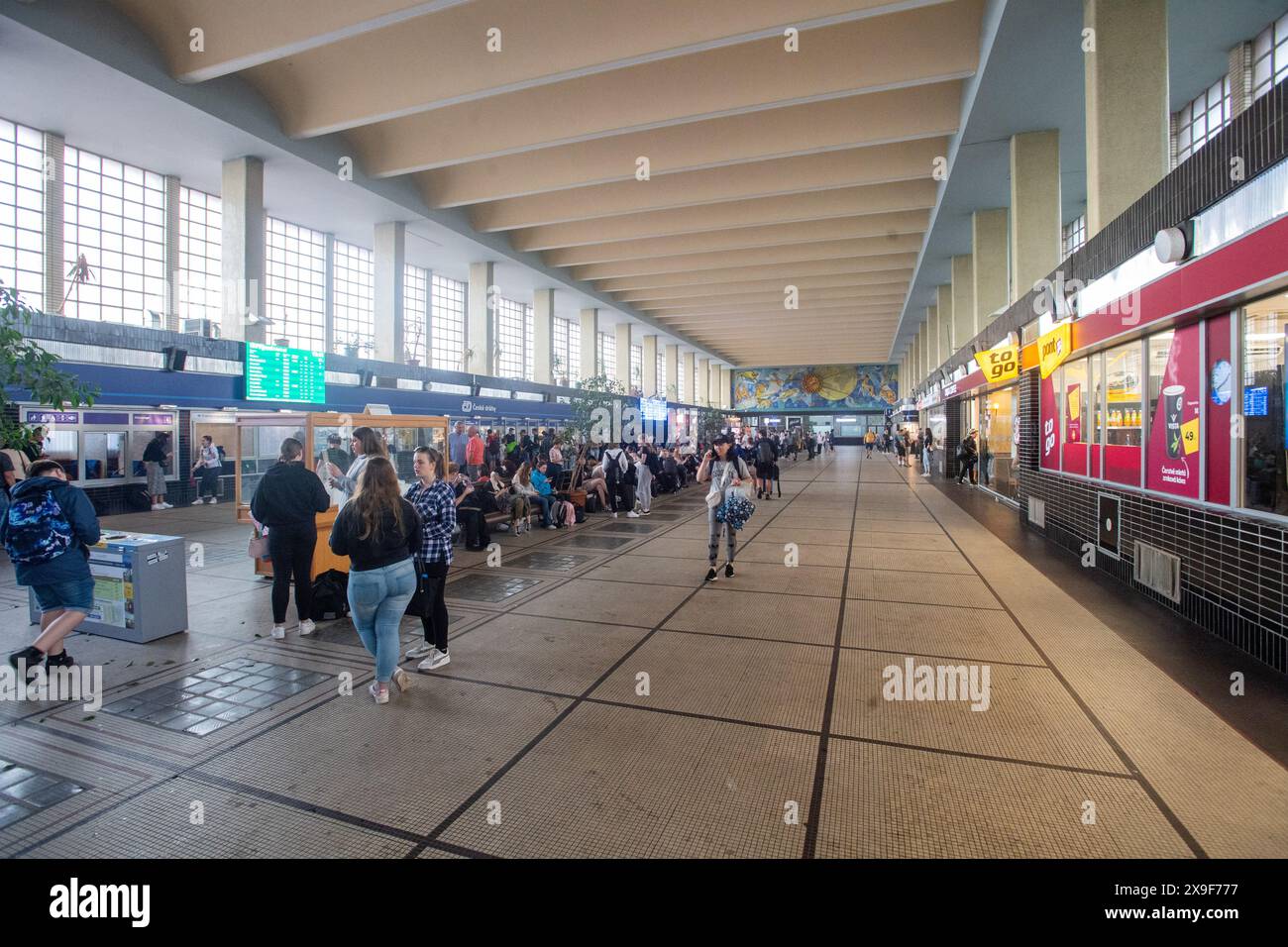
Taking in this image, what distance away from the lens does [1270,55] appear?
32.0 ft

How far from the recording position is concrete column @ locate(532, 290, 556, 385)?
92.3 ft

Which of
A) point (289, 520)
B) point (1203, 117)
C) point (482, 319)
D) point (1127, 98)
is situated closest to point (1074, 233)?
point (1203, 117)

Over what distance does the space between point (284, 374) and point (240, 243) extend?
10.3 ft

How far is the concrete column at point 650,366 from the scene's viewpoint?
4288 cm

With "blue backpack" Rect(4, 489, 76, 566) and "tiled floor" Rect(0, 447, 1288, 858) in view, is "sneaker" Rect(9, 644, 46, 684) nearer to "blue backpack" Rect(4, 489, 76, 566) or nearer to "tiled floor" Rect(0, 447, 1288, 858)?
"tiled floor" Rect(0, 447, 1288, 858)

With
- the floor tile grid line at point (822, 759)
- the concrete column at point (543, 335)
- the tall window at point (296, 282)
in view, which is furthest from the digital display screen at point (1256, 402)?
the concrete column at point (543, 335)

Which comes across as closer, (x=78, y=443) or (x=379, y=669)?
(x=379, y=669)

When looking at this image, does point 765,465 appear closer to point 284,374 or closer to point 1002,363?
point 1002,363

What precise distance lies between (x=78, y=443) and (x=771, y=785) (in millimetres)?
16389

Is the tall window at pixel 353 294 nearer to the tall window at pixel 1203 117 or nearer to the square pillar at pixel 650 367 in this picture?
the square pillar at pixel 650 367

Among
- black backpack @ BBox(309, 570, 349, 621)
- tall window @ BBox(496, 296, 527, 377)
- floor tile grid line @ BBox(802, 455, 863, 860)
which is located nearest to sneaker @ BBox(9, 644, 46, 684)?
black backpack @ BBox(309, 570, 349, 621)

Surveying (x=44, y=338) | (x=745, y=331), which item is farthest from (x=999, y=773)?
(x=745, y=331)

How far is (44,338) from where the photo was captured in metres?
10.9
